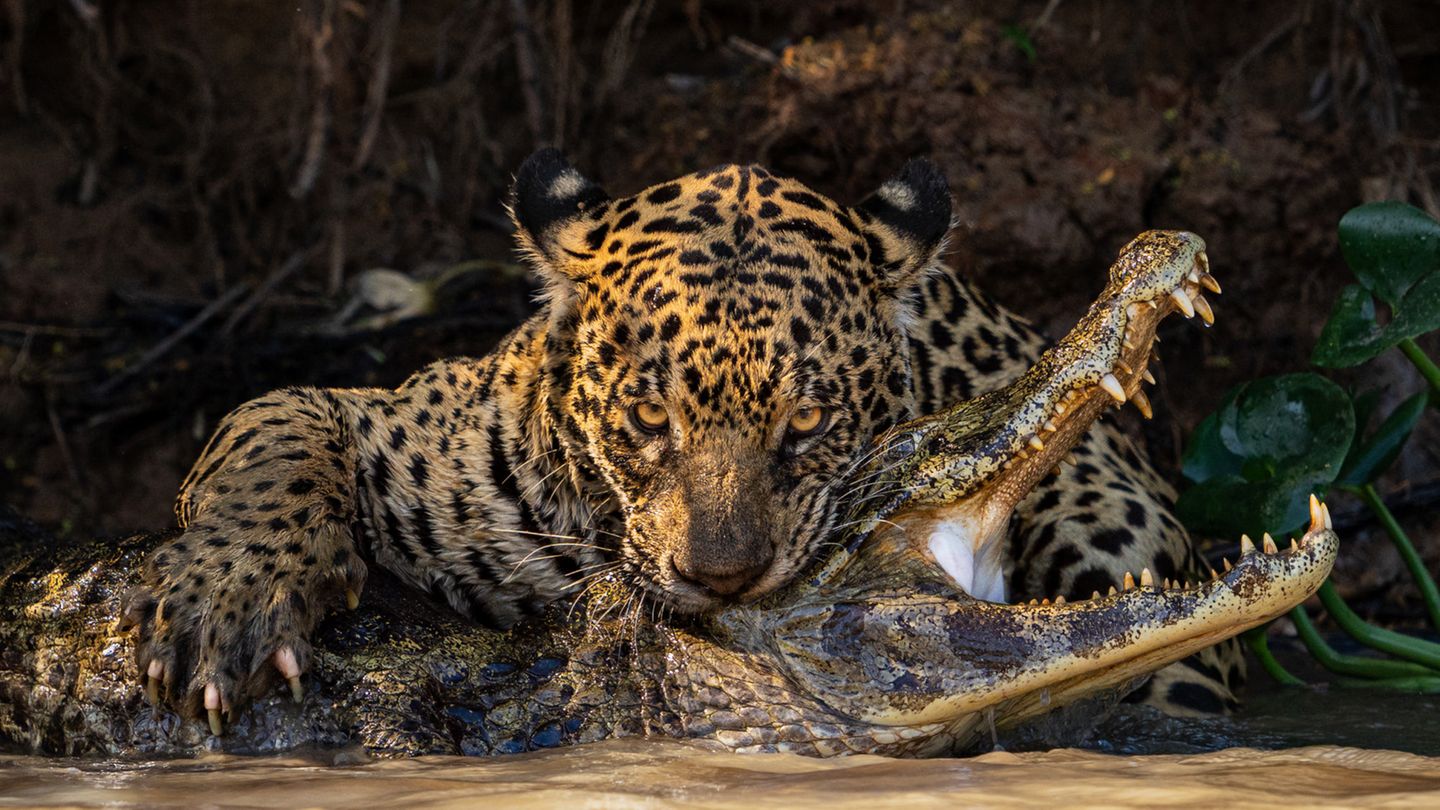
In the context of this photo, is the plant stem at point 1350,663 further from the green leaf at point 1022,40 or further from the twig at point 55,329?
the twig at point 55,329

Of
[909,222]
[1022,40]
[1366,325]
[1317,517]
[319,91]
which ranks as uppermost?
[319,91]

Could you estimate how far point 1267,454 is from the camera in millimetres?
5574

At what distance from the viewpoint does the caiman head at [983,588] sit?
3893 mm

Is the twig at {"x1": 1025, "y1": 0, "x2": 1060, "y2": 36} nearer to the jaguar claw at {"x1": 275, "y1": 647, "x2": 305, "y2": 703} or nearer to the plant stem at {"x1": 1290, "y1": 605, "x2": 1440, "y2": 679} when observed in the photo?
the plant stem at {"x1": 1290, "y1": 605, "x2": 1440, "y2": 679}

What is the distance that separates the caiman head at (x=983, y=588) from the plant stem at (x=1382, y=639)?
1.50 meters

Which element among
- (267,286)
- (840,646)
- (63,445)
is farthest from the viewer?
(267,286)

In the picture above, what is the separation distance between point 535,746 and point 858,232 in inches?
82.1

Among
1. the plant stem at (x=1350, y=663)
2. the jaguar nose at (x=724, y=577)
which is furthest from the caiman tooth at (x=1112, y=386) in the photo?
the plant stem at (x=1350, y=663)

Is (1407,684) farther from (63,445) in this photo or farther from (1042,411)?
(63,445)

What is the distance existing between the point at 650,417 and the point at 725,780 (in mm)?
1373

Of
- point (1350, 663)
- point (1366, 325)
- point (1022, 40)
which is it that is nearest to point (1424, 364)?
point (1366, 325)

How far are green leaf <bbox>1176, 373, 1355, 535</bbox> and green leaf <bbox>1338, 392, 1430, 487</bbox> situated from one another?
17 centimetres

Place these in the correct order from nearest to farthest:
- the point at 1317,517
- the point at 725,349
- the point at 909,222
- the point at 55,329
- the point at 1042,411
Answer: the point at 1317,517
the point at 1042,411
the point at 725,349
the point at 909,222
the point at 55,329

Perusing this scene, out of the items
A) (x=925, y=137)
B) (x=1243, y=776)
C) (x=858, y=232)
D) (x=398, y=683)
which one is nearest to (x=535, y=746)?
(x=398, y=683)
